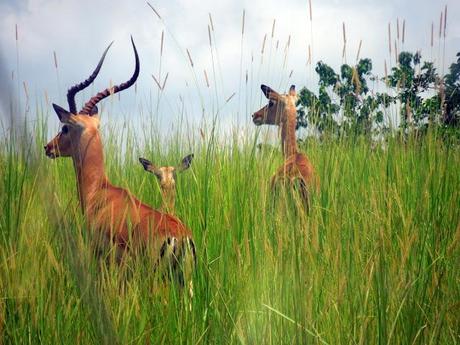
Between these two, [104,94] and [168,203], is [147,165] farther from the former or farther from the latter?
[168,203]

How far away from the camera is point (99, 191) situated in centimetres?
348

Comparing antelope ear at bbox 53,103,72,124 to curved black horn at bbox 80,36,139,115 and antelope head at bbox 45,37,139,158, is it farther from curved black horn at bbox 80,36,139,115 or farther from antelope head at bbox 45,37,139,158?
curved black horn at bbox 80,36,139,115

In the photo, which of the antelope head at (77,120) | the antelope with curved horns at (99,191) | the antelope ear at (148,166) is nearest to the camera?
the antelope with curved horns at (99,191)

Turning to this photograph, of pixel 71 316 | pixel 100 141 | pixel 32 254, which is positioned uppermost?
pixel 100 141

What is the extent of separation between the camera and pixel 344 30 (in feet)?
13.6

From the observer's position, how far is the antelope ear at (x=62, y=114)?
369cm

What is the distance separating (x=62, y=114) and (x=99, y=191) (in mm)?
605

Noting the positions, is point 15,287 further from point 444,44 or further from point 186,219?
point 444,44

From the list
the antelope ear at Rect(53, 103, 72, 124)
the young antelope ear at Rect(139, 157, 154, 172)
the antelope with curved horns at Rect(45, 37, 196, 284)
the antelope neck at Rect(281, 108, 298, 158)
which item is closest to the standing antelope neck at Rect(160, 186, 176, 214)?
the antelope with curved horns at Rect(45, 37, 196, 284)

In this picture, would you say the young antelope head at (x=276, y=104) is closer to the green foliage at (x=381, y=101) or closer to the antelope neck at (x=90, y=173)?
the green foliage at (x=381, y=101)

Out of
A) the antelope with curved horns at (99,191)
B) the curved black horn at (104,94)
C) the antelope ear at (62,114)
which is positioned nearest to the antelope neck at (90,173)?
the antelope with curved horns at (99,191)

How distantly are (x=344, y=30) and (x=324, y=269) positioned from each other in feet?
7.64

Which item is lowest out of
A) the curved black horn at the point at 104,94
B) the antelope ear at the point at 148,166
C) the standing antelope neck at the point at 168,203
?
the standing antelope neck at the point at 168,203

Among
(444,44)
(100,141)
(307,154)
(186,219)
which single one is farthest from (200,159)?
(444,44)
